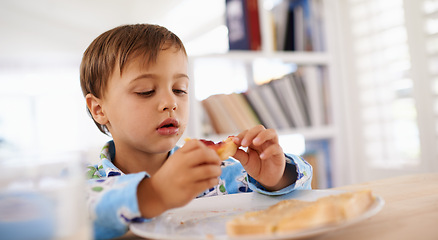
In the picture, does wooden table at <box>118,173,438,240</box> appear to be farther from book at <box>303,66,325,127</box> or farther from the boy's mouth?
book at <box>303,66,325,127</box>

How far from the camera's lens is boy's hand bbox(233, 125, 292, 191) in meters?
0.81

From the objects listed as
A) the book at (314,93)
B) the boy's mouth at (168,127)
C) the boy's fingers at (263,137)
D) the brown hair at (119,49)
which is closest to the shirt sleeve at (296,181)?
the boy's fingers at (263,137)

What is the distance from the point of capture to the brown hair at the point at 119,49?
1057 millimetres

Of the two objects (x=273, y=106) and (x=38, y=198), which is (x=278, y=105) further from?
(x=38, y=198)

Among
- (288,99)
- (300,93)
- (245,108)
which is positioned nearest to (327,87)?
(300,93)

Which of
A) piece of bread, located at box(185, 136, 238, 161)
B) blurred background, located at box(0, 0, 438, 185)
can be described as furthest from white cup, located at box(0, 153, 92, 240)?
blurred background, located at box(0, 0, 438, 185)

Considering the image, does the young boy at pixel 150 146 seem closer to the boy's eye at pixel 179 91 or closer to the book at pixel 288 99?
the boy's eye at pixel 179 91

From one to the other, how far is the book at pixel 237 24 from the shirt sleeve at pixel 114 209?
1.79 m

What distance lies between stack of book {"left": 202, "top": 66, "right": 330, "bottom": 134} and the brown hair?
103cm

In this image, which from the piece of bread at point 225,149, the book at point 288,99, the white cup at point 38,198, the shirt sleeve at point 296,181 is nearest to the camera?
the white cup at point 38,198

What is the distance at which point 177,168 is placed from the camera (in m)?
0.62

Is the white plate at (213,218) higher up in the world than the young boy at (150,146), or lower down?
lower down

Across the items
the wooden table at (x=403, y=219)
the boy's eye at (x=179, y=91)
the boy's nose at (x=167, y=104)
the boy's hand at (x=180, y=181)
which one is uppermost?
the boy's eye at (x=179, y=91)

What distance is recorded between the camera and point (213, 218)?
0.66 metres
